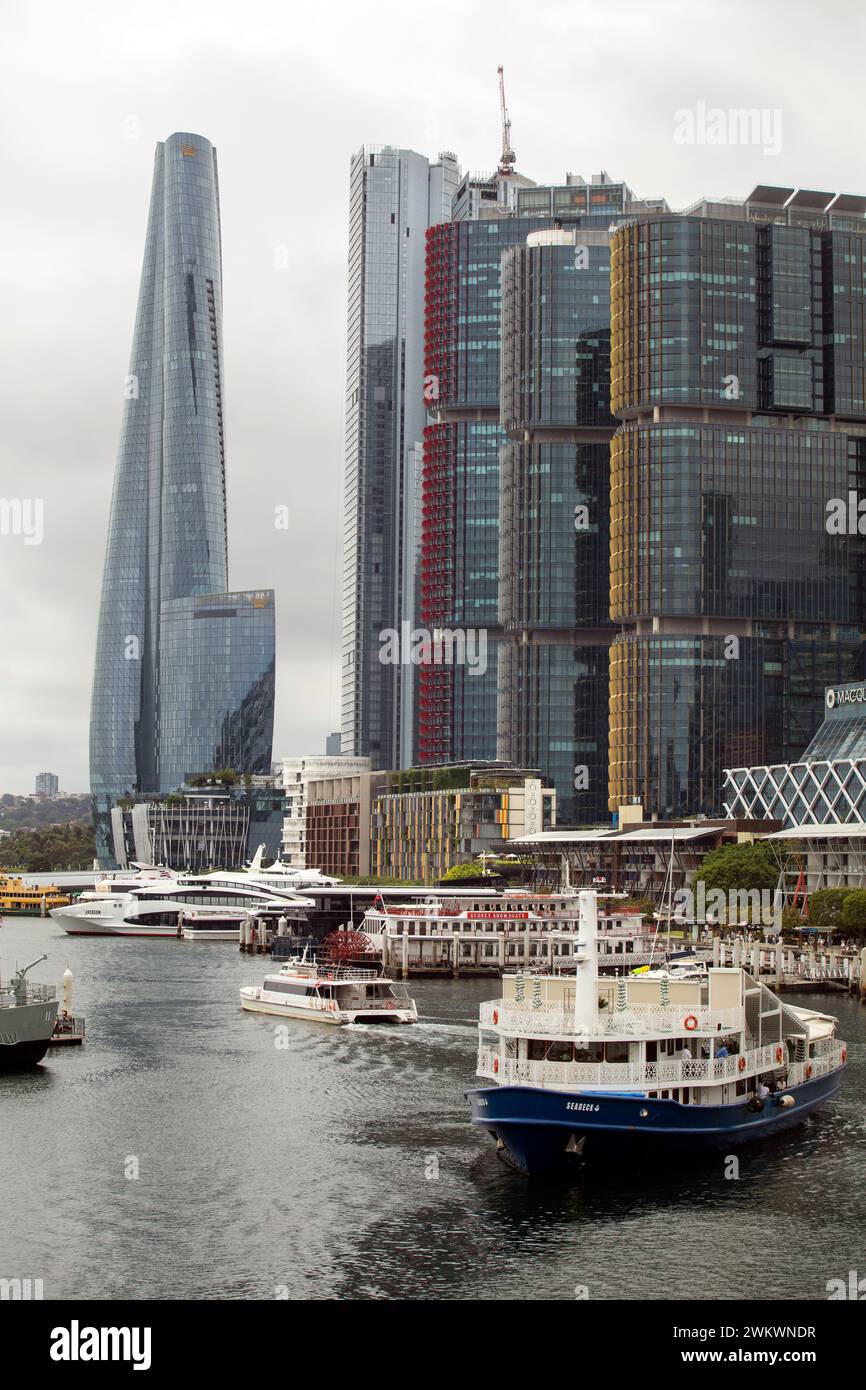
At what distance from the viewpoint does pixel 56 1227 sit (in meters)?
56.7

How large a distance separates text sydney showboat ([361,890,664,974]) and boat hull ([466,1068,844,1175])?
3622 inches

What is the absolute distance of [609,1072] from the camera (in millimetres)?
64312

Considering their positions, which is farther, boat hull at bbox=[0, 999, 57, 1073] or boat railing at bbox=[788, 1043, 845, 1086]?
boat hull at bbox=[0, 999, 57, 1073]

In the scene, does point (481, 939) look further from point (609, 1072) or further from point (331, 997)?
point (609, 1072)

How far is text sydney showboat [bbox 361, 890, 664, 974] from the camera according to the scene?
16138cm

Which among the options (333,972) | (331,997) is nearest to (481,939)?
(333,972)

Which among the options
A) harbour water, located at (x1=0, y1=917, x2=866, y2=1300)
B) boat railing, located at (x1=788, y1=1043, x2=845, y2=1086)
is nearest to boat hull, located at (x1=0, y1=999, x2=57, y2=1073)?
harbour water, located at (x1=0, y1=917, x2=866, y2=1300)

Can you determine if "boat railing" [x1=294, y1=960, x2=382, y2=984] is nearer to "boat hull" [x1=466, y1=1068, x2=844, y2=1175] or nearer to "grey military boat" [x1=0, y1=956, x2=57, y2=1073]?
"grey military boat" [x1=0, y1=956, x2=57, y2=1073]

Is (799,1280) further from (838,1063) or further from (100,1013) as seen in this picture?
(100,1013)

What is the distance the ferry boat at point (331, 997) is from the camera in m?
112

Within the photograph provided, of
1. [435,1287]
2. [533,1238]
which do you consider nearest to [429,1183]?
[533,1238]

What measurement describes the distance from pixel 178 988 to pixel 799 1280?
311 ft

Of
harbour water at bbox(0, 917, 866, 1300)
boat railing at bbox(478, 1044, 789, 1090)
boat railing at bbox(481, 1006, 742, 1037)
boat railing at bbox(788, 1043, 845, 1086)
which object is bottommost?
harbour water at bbox(0, 917, 866, 1300)

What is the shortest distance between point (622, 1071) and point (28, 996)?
45.0m
